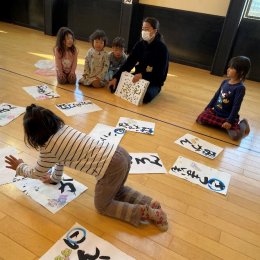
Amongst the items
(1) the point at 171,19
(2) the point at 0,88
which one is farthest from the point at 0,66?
(1) the point at 171,19

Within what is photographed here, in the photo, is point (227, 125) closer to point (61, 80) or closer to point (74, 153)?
point (74, 153)

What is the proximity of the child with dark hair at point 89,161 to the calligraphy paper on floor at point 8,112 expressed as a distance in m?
0.85

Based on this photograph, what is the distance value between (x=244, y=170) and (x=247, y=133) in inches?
25.6

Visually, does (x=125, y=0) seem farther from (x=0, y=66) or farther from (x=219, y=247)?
(x=219, y=247)

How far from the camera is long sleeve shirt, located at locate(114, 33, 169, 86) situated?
2756 mm

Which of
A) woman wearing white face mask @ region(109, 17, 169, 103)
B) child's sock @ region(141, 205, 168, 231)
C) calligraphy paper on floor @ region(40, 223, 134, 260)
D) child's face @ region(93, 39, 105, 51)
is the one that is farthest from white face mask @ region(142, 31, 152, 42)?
calligraphy paper on floor @ region(40, 223, 134, 260)

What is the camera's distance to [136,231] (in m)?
1.35

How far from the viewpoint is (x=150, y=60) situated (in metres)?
2.82

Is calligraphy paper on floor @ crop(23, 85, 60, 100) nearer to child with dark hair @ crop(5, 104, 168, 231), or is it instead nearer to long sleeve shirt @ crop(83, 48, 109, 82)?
long sleeve shirt @ crop(83, 48, 109, 82)

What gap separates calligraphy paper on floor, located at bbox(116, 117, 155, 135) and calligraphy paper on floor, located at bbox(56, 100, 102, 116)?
305 mm

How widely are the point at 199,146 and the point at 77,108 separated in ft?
3.65

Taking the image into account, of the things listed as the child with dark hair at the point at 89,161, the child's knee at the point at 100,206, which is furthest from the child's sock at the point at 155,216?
the child's knee at the point at 100,206

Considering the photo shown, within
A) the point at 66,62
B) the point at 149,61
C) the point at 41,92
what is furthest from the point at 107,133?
the point at 66,62

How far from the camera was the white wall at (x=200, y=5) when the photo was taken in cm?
394
